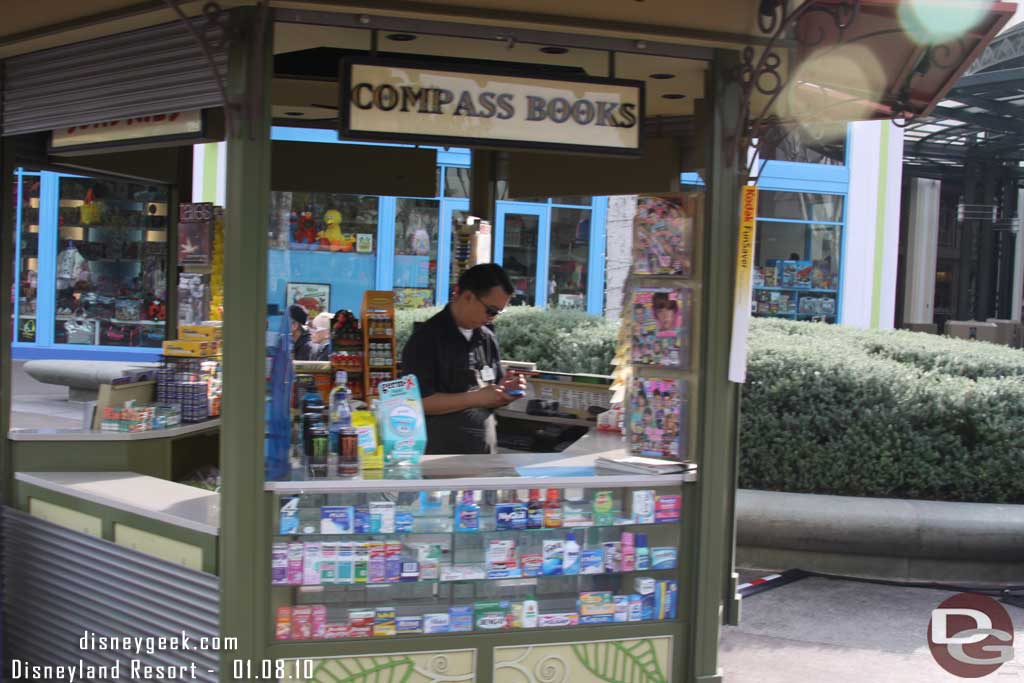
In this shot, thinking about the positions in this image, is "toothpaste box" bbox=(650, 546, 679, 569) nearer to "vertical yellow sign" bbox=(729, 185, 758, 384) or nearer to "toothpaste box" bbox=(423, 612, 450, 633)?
"vertical yellow sign" bbox=(729, 185, 758, 384)

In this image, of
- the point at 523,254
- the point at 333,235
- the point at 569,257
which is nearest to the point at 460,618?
the point at 333,235

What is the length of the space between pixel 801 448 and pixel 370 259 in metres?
9.58

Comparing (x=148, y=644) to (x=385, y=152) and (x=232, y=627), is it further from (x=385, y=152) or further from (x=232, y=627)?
(x=385, y=152)

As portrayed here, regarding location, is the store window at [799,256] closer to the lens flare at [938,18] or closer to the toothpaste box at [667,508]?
the lens flare at [938,18]

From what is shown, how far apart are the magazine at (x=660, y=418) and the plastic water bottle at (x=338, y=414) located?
1.20 m

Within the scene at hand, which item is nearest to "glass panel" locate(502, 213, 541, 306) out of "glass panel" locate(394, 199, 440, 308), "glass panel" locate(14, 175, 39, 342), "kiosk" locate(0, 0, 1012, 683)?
"glass panel" locate(394, 199, 440, 308)

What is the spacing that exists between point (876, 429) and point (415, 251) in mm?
9792

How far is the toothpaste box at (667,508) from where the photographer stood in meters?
4.00

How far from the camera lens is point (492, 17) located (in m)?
3.53

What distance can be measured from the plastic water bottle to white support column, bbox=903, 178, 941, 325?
89.2ft

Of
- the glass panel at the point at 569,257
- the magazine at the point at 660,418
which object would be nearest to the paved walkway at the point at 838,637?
the magazine at the point at 660,418

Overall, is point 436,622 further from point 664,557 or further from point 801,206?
point 801,206

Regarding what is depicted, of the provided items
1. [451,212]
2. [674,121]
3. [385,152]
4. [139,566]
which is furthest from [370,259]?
[139,566]

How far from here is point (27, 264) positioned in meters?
16.0
